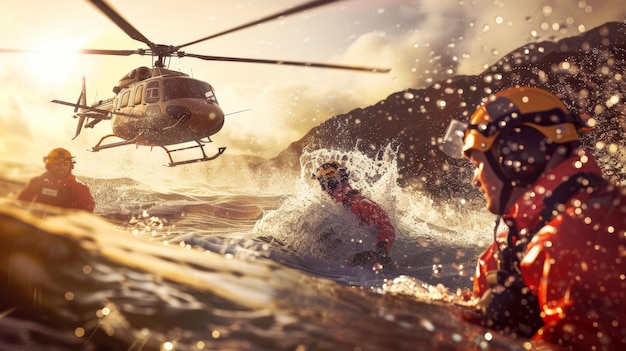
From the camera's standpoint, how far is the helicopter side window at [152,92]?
1274cm

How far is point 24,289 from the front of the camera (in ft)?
8.70

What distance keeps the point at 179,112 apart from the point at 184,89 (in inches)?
27.6

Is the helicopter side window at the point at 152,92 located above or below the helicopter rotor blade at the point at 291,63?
below

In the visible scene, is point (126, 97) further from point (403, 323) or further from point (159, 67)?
point (403, 323)

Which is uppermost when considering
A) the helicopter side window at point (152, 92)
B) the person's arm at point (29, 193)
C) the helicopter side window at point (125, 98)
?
the helicopter side window at point (152, 92)

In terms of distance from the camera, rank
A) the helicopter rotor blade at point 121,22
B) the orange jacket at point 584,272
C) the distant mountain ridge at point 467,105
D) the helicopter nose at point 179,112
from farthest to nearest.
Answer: the distant mountain ridge at point 467,105, the helicopter nose at point 179,112, the helicopter rotor blade at point 121,22, the orange jacket at point 584,272

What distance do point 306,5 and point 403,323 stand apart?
565cm

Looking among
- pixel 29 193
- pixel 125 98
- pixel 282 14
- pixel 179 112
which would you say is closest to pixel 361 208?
pixel 282 14

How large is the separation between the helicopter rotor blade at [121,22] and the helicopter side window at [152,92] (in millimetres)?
1261

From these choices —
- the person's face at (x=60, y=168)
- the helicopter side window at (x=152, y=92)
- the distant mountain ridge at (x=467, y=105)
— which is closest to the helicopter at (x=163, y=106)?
the helicopter side window at (x=152, y=92)

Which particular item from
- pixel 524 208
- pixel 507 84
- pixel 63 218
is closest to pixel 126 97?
pixel 63 218

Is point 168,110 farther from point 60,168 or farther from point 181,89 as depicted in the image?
point 60,168

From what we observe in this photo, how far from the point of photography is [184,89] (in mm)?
12898

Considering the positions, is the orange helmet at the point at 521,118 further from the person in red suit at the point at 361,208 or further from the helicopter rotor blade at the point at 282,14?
the person in red suit at the point at 361,208
